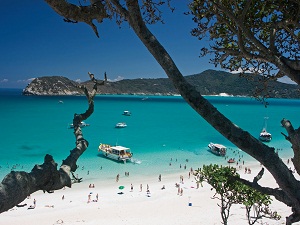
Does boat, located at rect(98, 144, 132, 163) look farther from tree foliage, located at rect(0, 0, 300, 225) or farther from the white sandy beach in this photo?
tree foliage, located at rect(0, 0, 300, 225)

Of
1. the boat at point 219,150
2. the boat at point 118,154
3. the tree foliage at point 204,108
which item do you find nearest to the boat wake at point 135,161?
the boat at point 118,154

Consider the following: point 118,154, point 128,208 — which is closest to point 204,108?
point 128,208

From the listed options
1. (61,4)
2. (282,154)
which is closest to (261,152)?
(61,4)

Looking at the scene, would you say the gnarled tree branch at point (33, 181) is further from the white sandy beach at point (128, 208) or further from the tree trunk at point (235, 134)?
the white sandy beach at point (128, 208)

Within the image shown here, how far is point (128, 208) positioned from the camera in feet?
68.9

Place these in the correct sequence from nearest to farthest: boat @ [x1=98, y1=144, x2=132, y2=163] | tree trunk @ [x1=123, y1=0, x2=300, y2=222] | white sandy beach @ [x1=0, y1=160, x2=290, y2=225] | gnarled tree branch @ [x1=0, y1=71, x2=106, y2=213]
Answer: gnarled tree branch @ [x1=0, y1=71, x2=106, y2=213], tree trunk @ [x1=123, y1=0, x2=300, y2=222], white sandy beach @ [x1=0, y1=160, x2=290, y2=225], boat @ [x1=98, y1=144, x2=132, y2=163]

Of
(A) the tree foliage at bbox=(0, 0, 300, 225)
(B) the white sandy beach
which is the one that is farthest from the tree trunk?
(B) the white sandy beach

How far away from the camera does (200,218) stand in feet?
61.2

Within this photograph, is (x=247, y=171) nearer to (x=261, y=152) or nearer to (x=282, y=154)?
(x=282, y=154)

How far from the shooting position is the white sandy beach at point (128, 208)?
60.2 ft

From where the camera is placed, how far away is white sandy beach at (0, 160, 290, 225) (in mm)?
→ 18359

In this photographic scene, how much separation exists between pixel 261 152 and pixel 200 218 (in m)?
17.1

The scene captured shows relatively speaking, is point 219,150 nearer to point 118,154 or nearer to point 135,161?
point 135,161

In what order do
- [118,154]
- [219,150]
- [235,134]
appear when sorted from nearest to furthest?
[235,134]
[118,154]
[219,150]
